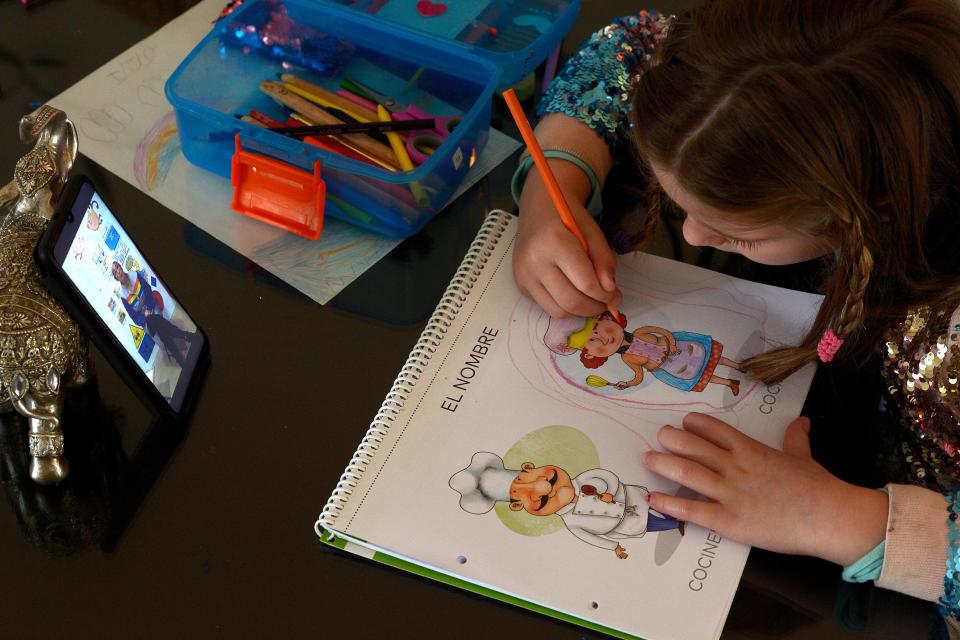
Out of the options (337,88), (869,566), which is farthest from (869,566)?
(337,88)

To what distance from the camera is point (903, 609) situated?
0.61 meters

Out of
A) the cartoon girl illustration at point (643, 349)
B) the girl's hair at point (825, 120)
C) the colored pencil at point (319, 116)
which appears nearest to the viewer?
the girl's hair at point (825, 120)

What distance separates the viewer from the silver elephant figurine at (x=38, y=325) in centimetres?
62

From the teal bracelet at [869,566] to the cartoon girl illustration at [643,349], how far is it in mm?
149

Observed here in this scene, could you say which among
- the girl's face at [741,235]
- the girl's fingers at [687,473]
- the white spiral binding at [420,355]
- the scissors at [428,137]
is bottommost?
the white spiral binding at [420,355]

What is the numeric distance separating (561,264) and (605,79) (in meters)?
0.25

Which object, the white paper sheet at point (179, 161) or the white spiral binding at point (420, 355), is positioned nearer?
the white spiral binding at point (420, 355)

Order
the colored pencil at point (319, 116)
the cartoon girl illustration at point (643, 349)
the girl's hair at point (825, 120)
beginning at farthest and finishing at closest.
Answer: the colored pencil at point (319, 116) < the cartoon girl illustration at point (643, 349) < the girl's hair at point (825, 120)

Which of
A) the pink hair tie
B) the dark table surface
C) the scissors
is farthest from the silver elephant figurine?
the pink hair tie

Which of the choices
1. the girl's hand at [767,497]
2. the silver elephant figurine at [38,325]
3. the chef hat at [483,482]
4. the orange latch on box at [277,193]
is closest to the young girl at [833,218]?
the girl's hand at [767,497]

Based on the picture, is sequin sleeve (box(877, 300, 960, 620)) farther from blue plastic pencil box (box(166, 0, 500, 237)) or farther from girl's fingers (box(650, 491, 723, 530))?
blue plastic pencil box (box(166, 0, 500, 237))

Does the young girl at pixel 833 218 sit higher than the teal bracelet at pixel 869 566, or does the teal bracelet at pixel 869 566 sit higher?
the young girl at pixel 833 218

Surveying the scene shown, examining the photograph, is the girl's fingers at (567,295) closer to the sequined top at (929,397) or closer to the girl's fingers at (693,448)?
the girl's fingers at (693,448)

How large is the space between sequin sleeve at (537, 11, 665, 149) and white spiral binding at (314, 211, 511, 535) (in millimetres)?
131
